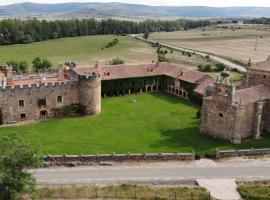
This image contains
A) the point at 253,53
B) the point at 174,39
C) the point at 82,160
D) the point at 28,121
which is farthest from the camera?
the point at 174,39

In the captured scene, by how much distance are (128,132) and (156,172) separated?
501 inches

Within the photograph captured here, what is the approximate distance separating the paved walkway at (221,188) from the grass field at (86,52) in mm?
71382

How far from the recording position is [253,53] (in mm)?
130375

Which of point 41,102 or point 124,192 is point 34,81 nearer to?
point 41,102

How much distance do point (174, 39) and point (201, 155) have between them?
139737 mm

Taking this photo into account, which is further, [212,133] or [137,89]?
[137,89]

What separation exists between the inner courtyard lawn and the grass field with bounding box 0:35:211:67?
48.1 metres

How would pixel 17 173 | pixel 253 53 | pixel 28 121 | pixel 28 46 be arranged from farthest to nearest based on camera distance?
1. pixel 28 46
2. pixel 253 53
3. pixel 28 121
4. pixel 17 173

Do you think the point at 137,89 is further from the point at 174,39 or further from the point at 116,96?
the point at 174,39

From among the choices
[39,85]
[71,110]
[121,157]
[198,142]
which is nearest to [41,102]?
[39,85]

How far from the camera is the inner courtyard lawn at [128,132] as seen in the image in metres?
47.1

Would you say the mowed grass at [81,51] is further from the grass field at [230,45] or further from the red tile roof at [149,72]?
the red tile roof at [149,72]

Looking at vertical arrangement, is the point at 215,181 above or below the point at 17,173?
below

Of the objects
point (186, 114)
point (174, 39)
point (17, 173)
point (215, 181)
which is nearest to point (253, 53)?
point (174, 39)
